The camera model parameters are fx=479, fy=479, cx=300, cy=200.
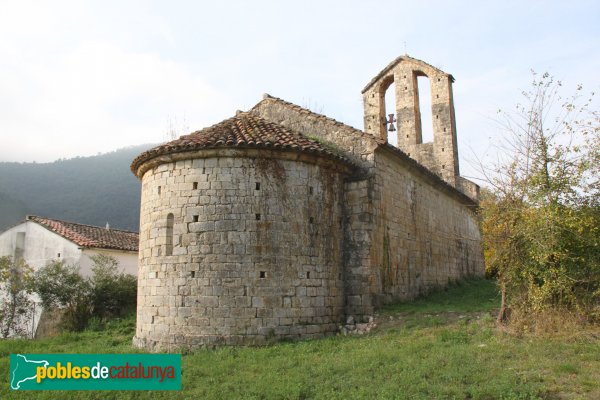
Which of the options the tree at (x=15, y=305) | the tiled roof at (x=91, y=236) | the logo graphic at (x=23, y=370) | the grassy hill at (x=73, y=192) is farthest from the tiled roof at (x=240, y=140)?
the grassy hill at (x=73, y=192)

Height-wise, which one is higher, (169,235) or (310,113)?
(310,113)

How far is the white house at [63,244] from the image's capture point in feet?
53.0

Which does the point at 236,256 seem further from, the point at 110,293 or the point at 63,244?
the point at 63,244

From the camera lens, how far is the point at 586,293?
313 inches

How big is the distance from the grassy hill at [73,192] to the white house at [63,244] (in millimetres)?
20278

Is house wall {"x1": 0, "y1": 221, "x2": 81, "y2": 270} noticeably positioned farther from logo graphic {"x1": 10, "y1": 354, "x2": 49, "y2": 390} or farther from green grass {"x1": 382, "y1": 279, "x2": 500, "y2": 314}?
green grass {"x1": 382, "y1": 279, "x2": 500, "y2": 314}

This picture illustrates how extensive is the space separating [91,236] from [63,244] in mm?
1147

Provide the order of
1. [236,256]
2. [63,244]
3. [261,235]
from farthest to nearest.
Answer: [63,244] < [261,235] < [236,256]

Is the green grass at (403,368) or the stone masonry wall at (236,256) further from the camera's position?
the stone masonry wall at (236,256)

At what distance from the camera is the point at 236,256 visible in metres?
8.88

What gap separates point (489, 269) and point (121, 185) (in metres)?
44.6

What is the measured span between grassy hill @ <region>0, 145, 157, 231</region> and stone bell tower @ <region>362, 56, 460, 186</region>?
2702cm

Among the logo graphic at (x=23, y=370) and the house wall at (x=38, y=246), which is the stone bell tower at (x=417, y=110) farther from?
the logo graphic at (x=23, y=370)

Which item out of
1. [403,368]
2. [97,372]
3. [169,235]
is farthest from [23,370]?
[403,368]
